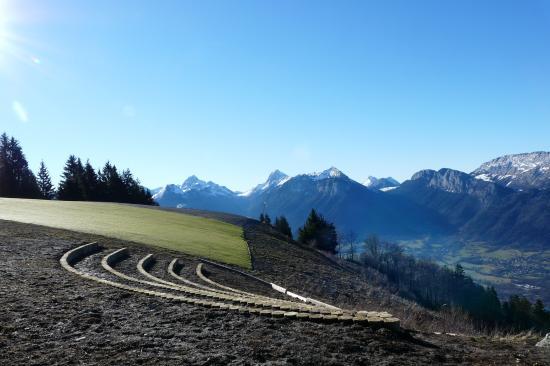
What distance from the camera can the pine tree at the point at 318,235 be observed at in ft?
320

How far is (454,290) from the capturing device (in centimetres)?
Answer: 12375

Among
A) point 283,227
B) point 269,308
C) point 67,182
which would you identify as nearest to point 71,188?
point 67,182

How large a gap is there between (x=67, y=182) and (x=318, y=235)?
57.4 metres

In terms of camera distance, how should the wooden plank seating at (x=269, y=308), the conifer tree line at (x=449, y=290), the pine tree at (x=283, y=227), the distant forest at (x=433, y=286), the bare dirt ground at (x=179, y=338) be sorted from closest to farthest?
the bare dirt ground at (x=179, y=338) < the wooden plank seating at (x=269, y=308) < the distant forest at (x=433, y=286) < the conifer tree line at (x=449, y=290) < the pine tree at (x=283, y=227)

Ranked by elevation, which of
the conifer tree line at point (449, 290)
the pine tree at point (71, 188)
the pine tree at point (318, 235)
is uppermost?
the pine tree at point (71, 188)

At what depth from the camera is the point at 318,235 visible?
322 ft

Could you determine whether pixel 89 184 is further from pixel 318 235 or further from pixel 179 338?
pixel 179 338

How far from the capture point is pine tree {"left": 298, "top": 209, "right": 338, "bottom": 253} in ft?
320

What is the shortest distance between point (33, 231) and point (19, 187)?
226 ft

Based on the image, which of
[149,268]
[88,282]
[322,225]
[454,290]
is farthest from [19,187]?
[454,290]

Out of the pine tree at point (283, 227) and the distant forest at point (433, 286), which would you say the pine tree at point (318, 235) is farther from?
the pine tree at point (283, 227)

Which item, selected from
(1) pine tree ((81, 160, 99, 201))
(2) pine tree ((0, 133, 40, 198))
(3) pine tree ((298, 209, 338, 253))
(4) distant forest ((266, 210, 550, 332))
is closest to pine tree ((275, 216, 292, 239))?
(4) distant forest ((266, 210, 550, 332))

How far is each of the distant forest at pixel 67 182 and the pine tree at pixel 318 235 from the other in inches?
1680

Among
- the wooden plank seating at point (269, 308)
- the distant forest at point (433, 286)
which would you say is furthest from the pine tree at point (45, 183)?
the wooden plank seating at point (269, 308)
